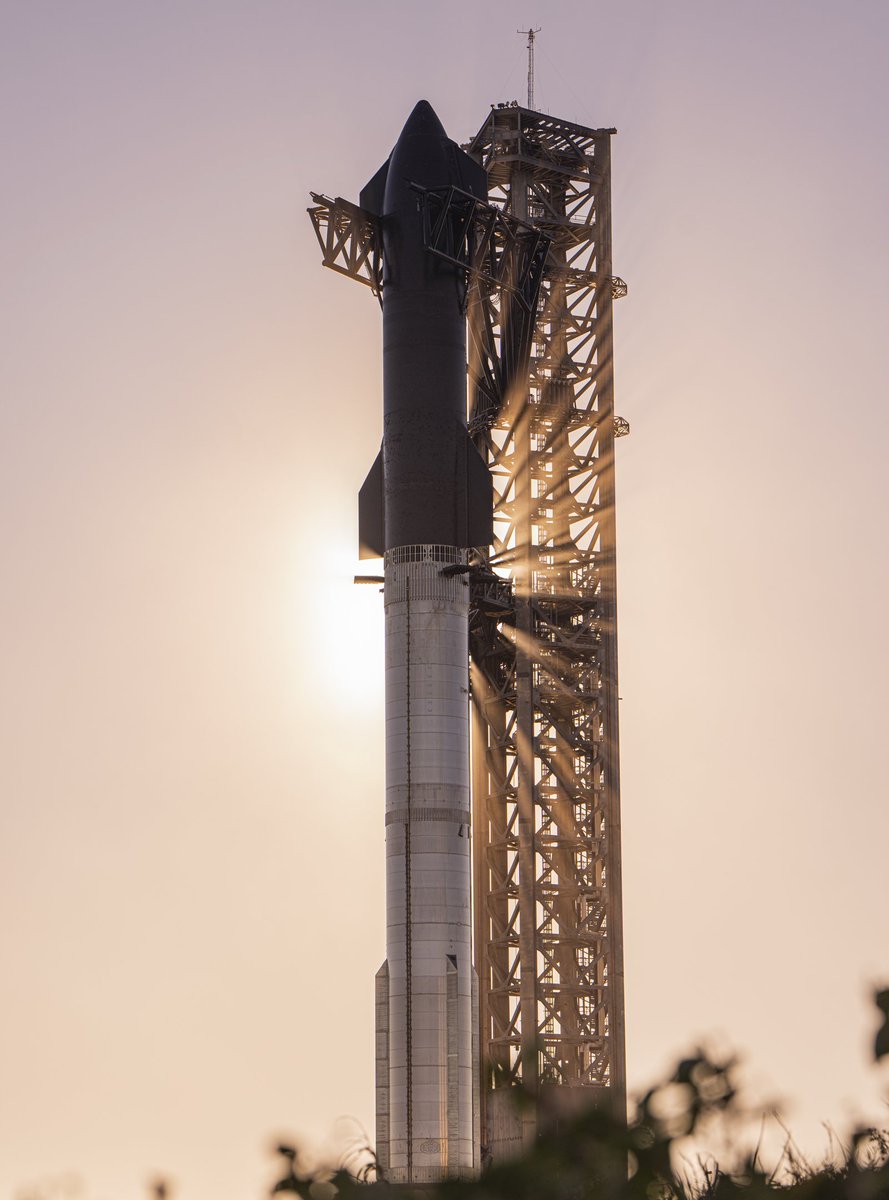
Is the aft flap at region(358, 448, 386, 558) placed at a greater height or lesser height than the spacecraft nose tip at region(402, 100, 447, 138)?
lesser

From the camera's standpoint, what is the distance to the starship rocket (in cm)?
6950

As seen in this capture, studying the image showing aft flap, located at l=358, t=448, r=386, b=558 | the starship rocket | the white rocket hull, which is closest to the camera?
the white rocket hull

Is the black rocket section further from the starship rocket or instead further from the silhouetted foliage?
the silhouetted foliage

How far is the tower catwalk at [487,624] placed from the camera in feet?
232

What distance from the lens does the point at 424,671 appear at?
238ft

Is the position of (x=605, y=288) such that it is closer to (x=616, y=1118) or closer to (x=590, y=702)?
(x=590, y=702)

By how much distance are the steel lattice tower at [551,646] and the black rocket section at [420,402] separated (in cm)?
715

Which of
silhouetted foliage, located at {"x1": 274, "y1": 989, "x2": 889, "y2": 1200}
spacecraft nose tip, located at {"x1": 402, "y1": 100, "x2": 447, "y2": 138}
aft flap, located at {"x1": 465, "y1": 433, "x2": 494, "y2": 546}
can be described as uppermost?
spacecraft nose tip, located at {"x1": 402, "y1": 100, "x2": 447, "y2": 138}

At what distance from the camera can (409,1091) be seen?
69.3 metres

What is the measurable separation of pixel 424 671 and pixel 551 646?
1654 cm

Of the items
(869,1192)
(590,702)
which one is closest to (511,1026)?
(590,702)

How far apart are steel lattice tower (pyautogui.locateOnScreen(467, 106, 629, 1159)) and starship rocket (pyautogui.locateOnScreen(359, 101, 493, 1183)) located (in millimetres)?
7476

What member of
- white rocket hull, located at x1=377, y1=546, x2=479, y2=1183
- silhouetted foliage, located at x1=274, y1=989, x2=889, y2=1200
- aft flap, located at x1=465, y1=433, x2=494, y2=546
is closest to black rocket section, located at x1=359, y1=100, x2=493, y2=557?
aft flap, located at x1=465, y1=433, x2=494, y2=546

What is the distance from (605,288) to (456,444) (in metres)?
20.6
